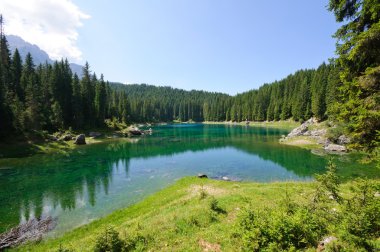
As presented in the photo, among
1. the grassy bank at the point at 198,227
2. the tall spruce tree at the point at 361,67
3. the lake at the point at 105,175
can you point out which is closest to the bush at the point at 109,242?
the grassy bank at the point at 198,227

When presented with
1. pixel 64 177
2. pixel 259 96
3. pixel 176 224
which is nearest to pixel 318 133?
pixel 176 224

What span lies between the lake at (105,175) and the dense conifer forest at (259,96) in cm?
1372

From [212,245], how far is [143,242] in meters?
3.67

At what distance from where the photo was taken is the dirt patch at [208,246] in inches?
408

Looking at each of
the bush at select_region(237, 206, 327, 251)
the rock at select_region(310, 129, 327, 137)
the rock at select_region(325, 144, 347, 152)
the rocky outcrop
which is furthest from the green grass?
the rock at select_region(310, 129, 327, 137)

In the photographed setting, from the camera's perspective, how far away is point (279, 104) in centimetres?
12975

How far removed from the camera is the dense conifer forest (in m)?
12.9

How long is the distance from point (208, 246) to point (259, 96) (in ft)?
496

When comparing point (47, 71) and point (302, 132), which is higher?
point (47, 71)

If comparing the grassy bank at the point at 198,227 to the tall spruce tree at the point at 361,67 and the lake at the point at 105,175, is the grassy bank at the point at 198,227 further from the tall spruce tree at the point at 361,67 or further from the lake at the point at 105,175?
the tall spruce tree at the point at 361,67

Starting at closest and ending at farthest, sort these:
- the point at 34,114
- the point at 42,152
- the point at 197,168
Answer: the point at 197,168 < the point at 42,152 < the point at 34,114

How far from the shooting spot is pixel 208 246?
35.0ft

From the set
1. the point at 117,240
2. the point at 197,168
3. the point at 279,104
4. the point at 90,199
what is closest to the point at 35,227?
the point at 90,199

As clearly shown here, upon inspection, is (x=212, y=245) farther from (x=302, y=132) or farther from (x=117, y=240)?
(x=302, y=132)
